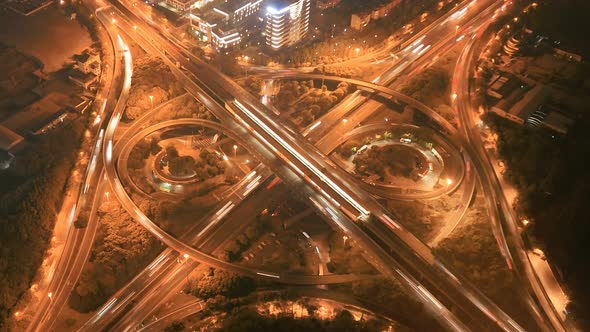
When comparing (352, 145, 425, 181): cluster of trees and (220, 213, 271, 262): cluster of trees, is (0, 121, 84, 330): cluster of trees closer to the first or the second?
(220, 213, 271, 262): cluster of trees

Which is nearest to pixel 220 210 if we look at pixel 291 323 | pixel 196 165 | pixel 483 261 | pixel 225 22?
pixel 196 165

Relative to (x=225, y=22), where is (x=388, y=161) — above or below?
below

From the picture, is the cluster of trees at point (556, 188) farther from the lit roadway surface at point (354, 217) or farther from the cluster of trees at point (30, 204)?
the cluster of trees at point (30, 204)

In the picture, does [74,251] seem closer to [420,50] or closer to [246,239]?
[246,239]

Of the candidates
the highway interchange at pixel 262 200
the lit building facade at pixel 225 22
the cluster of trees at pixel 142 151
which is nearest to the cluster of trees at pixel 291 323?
the highway interchange at pixel 262 200

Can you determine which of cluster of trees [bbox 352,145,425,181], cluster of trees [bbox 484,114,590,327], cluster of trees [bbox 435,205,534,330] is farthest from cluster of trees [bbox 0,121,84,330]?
cluster of trees [bbox 484,114,590,327]

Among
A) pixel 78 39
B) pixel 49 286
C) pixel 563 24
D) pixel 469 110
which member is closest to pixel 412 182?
pixel 469 110

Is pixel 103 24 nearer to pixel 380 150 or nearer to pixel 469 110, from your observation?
pixel 380 150
